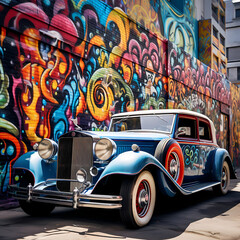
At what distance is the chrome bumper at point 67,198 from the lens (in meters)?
3.91

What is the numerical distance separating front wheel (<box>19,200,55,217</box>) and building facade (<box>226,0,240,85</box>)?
33305mm

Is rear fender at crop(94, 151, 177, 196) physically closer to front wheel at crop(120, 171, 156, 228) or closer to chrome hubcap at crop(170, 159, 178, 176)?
front wheel at crop(120, 171, 156, 228)

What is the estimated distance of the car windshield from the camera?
5.89 metres

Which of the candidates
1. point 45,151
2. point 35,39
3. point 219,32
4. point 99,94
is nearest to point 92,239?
point 45,151

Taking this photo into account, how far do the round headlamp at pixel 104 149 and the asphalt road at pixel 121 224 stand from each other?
0.91 metres

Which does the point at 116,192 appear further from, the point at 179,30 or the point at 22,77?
the point at 179,30

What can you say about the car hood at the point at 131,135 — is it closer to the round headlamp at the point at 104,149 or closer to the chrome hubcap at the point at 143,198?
the round headlamp at the point at 104,149

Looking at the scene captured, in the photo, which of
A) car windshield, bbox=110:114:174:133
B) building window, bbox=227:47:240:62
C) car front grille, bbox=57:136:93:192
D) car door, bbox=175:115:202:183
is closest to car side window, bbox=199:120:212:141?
car door, bbox=175:115:202:183

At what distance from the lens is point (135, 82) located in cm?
1053

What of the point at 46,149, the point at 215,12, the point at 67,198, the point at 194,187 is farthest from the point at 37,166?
the point at 215,12

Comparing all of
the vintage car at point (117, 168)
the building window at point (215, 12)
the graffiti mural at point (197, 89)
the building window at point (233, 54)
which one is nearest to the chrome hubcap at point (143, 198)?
the vintage car at point (117, 168)

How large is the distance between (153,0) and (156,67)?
460 centimetres

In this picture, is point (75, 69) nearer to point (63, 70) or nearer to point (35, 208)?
point (63, 70)

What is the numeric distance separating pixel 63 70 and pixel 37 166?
3.30 meters
